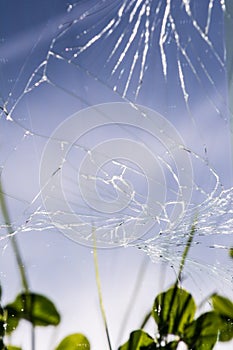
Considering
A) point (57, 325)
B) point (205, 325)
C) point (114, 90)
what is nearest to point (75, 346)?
point (57, 325)

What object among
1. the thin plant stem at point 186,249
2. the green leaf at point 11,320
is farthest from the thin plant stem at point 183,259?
the green leaf at point 11,320

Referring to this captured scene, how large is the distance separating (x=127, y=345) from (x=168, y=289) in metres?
0.07

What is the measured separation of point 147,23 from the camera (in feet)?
2.37

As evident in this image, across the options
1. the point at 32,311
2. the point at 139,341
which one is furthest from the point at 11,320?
the point at 139,341

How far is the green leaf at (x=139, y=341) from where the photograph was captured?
0.68 metres

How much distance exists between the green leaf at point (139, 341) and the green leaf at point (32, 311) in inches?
3.3

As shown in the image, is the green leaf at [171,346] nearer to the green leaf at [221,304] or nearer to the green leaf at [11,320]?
the green leaf at [221,304]

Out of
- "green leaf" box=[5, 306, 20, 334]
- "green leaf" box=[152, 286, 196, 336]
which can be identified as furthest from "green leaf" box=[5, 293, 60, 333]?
"green leaf" box=[152, 286, 196, 336]

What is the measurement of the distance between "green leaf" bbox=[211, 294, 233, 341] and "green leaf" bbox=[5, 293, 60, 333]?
0.18m

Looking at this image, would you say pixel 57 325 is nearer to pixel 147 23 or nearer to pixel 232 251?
pixel 232 251

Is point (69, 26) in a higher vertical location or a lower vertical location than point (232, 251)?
higher

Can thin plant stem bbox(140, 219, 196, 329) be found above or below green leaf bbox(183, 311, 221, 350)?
above

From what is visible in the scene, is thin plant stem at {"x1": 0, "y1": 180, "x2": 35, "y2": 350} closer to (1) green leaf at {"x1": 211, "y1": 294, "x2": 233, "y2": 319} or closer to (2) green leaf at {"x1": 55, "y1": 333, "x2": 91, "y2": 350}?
(2) green leaf at {"x1": 55, "y1": 333, "x2": 91, "y2": 350}

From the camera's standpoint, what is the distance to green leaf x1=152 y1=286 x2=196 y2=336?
2.27 ft
